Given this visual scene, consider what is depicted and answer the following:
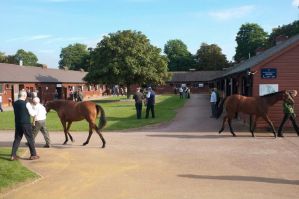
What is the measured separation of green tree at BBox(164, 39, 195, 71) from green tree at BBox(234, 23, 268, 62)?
1339cm

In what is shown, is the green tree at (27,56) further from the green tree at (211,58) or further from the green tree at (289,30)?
the green tree at (289,30)

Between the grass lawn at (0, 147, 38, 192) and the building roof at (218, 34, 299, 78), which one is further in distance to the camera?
the building roof at (218, 34, 299, 78)

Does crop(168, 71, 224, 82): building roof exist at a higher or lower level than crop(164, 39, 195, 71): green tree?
lower

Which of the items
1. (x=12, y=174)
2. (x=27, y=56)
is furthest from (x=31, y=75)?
(x=27, y=56)

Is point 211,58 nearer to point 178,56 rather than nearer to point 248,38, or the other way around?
point 248,38

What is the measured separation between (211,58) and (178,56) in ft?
55.1

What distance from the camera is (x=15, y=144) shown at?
1146 centimetres

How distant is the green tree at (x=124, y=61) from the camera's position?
4644 cm

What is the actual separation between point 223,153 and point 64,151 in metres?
4.70

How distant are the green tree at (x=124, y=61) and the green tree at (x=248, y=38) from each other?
5445 cm

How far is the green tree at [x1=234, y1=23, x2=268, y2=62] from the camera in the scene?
99.4m

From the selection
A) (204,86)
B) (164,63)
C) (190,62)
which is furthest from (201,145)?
(190,62)

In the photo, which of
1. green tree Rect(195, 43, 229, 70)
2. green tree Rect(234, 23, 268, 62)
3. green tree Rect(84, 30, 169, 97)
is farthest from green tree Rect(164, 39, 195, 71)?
green tree Rect(84, 30, 169, 97)

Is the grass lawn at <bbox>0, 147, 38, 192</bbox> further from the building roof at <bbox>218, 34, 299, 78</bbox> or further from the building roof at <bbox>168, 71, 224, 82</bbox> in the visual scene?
the building roof at <bbox>168, 71, 224, 82</bbox>
